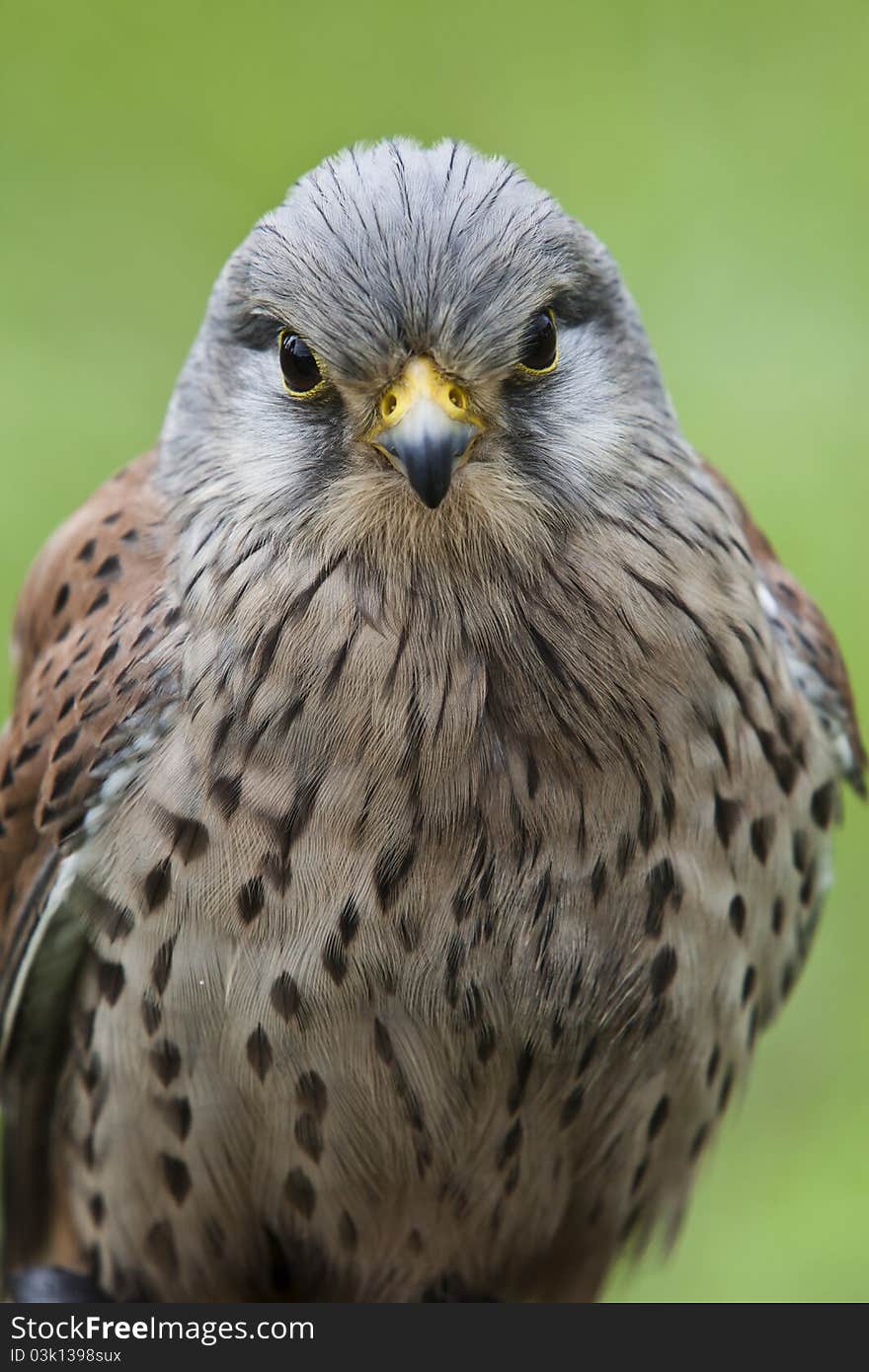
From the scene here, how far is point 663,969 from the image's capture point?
3.38 metres

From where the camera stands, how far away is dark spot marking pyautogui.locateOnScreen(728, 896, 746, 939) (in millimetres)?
3434

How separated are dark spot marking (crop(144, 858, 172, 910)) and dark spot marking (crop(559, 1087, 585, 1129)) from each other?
0.81 metres

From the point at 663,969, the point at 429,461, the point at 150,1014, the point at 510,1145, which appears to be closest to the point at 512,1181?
the point at 510,1145

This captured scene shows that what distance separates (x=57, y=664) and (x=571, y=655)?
1005 millimetres

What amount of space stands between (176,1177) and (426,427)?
1.54 m

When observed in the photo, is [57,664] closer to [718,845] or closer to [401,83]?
[718,845]

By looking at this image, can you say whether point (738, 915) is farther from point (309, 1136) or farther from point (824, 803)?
point (309, 1136)

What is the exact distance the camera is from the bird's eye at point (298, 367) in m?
3.08

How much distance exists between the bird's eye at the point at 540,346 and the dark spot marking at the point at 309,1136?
4.40 feet

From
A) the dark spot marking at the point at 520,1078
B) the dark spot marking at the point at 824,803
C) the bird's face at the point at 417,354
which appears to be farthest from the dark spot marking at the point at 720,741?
the dark spot marking at the point at 520,1078

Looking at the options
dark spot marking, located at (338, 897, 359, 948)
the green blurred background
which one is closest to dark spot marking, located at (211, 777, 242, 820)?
dark spot marking, located at (338, 897, 359, 948)

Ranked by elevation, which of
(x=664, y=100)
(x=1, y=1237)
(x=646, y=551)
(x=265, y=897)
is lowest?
(x=1, y=1237)

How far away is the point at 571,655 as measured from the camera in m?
3.20

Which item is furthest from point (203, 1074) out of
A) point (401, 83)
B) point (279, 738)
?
point (401, 83)
